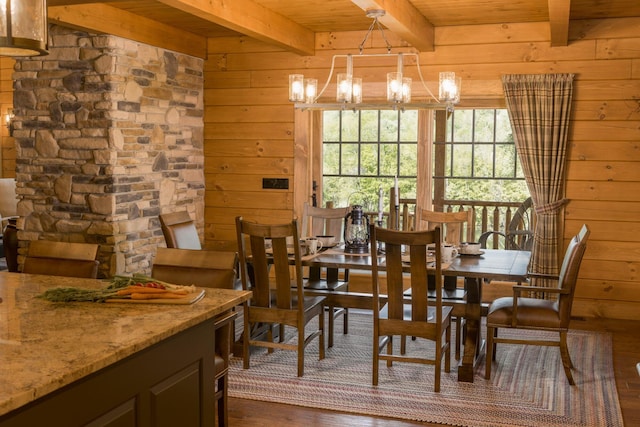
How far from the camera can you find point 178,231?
16.9 feet

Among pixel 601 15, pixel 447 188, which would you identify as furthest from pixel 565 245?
pixel 601 15

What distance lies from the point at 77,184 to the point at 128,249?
0.64 metres

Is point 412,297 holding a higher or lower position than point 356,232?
lower

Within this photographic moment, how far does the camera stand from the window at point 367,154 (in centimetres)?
670

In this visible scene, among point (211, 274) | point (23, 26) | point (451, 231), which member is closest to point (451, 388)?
point (451, 231)

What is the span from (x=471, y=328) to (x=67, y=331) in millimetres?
2827

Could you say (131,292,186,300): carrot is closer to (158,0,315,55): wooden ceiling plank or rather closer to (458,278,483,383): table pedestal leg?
(158,0,315,55): wooden ceiling plank

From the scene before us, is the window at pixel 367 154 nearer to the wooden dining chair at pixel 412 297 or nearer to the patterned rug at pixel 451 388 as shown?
the patterned rug at pixel 451 388

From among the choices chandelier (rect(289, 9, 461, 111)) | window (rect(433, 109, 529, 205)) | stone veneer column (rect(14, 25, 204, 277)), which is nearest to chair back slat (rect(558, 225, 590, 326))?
chandelier (rect(289, 9, 461, 111))

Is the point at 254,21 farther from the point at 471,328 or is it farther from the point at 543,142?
the point at 471,328

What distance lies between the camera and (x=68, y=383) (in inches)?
75.0

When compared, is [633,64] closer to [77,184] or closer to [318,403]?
[318,403]

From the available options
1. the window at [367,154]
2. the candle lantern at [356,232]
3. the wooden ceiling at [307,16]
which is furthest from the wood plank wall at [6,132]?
the candle lantern at [356,232]

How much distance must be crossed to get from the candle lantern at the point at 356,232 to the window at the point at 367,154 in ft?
4.87
